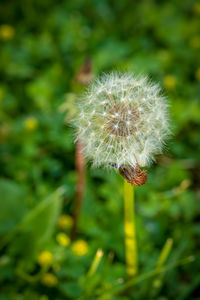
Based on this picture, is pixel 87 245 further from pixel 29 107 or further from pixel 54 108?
pixel 29 107

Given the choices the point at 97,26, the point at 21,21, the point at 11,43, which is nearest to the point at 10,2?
the point at 21,21

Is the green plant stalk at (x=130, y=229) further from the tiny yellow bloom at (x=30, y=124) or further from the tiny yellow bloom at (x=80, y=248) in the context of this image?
the tiny yellow bloom at (x=30, y=124)

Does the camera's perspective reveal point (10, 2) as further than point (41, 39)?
Yes

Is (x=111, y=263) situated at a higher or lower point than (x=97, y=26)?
lower

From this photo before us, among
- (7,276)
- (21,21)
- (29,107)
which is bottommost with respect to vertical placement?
(7,276)

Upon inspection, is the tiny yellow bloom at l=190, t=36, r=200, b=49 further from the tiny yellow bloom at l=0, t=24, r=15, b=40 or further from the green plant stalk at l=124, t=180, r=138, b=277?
the green plant stalk at l=124, t=180, r=138, b=277

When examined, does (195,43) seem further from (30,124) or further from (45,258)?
(45,258)

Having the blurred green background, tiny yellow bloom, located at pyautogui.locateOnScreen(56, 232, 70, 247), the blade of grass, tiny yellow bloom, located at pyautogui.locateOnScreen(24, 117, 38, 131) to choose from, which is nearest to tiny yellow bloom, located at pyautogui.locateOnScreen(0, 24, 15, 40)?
the blurred green background

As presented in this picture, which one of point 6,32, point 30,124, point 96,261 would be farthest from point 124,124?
point 6,32
